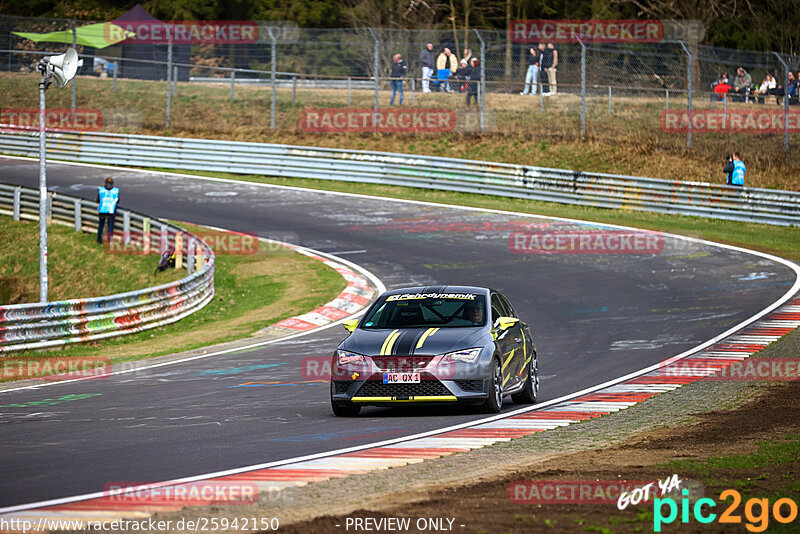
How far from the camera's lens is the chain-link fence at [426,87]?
3475 centimetres

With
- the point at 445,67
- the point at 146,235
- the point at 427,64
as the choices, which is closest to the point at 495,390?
the point at 146,235

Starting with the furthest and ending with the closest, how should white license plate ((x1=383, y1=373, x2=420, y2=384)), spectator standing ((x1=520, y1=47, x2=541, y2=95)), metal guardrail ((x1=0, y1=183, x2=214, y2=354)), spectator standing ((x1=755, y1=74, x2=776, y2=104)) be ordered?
spectator standing ((x1=520, y1=47, x2=541, y2=95)), spectator standing ((x1=755, y1=74, x2=776, y2=104)), metal guardrail ((x1=0, y1=183, x2=214, y2=354)), white license plate ((x1=383, y1=373, x2=420, y2=384))

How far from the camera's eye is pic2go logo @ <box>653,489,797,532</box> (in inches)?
249

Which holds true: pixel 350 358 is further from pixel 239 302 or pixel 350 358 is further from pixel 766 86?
pixel 766 86

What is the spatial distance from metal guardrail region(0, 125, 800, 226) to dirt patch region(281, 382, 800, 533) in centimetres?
2031

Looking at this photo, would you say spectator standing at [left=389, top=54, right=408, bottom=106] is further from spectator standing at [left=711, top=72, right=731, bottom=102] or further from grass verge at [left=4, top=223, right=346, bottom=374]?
grass verge at [left=4, top=223, right=346, bottom=374]

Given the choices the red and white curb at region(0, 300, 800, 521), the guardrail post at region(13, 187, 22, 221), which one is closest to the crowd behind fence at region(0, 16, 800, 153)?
the guardrail post at region(13, 187, 22, 221)

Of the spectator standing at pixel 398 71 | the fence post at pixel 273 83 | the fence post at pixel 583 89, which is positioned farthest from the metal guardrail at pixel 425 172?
the fence post at pixel 583 89

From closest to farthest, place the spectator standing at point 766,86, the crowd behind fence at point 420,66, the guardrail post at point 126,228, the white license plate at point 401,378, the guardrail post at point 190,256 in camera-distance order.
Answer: the white license plate at point 401,378
the guardrail post at point 190,256
the guardrail post at point 126,228
the spectator standing at point 766,86
the crowd behind fence at point 420,66

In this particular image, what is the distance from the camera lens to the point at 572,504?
6840 mm

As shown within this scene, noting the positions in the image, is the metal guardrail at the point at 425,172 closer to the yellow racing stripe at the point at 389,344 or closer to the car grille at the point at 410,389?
the yellow racing stripe at the point at 389,344

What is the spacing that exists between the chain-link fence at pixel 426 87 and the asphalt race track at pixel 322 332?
17.1 feet

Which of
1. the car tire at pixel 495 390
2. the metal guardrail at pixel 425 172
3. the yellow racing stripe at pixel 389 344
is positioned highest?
the metal guardrail at pixel 425 172

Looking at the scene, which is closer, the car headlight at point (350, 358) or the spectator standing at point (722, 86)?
the car headlight at point (350, 358)
